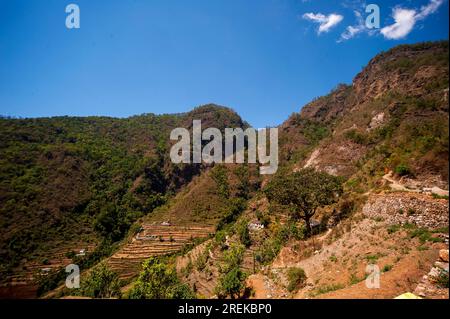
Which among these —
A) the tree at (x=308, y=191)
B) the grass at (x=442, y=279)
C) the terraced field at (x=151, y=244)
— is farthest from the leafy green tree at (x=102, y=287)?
the grass at (x=442, y=279)

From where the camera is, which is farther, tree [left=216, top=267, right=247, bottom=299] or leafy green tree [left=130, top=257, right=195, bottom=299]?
leafy green tree [left=130, top=257, right=195, bottom=299]

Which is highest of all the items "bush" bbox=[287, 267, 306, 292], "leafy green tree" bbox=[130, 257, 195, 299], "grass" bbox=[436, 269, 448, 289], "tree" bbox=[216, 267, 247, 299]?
"grass" bbox=[436, 269, 448, 289]

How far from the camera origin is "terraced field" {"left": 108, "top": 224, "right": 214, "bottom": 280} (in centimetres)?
3675

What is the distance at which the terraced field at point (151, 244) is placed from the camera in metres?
36.8

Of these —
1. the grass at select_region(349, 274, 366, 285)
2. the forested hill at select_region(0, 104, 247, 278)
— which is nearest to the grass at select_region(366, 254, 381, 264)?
the grass at select_region(349, 274, 366, 285)

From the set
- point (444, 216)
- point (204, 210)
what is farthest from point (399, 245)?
point (204, 210)

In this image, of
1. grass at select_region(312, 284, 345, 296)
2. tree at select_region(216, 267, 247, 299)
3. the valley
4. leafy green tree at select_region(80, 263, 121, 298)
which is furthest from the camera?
leafy green tree at select_region(80, 263, 121, 298)

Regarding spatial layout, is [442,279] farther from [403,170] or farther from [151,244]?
[151,244]

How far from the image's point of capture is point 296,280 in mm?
12938

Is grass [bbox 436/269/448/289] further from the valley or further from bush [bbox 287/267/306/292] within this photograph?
→ bush [bbox 287/267/306/292]

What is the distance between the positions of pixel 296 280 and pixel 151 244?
36.3 metres

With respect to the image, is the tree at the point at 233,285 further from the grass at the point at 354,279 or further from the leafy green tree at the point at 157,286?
the grass at the point at 354,279

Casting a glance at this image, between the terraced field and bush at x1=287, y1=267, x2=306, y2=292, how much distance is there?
2936 cm

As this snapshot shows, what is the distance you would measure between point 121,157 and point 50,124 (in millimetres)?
31774
